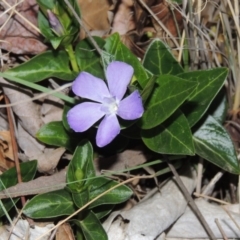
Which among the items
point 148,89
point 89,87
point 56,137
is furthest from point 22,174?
point 148,89

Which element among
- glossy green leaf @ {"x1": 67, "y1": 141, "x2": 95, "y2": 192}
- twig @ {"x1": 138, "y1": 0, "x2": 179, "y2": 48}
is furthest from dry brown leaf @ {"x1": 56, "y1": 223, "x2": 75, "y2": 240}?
twig @ {"x1": 138, "y1": 0, "x2": 179, "y2": 48}

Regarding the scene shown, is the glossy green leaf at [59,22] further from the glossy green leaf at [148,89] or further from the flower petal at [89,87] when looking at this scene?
the glossy green leaf at [148,89]

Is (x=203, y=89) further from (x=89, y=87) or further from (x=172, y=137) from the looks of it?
(x=89, y=87)

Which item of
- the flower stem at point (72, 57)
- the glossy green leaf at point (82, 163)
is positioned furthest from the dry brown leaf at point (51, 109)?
the glossy green leaf at point (82, 163)

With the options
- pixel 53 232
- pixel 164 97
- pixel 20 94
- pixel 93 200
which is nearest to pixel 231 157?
pixel 164 97

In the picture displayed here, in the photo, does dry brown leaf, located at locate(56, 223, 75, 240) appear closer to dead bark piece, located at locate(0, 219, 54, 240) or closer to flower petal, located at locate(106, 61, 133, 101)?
dead bark piece, located at locate(0, 219, 54, 240)

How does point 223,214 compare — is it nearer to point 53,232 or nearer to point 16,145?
point 53,232
